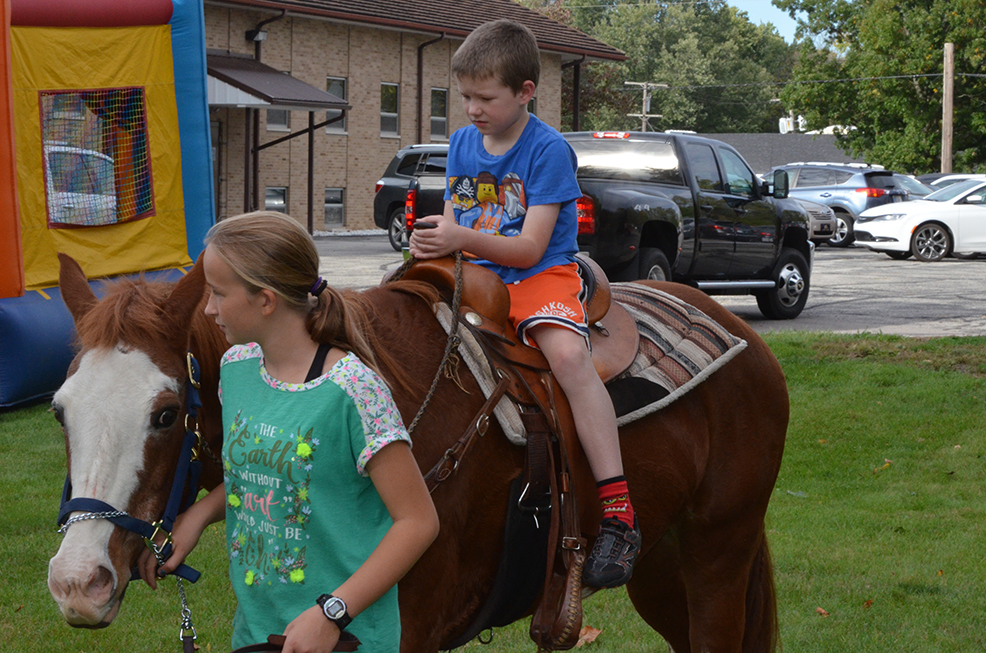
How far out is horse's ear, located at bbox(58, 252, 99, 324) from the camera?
7.64 ft

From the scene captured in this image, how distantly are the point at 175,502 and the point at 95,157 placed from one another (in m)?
7.52

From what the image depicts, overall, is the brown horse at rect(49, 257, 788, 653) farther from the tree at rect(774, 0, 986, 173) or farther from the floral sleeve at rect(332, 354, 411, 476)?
the tree at rect(774, 0, 986, 173)

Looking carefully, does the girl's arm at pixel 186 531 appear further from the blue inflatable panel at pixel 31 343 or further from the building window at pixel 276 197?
the building window at pixel 276 197

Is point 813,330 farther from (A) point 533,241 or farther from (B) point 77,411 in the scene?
(B) point 77,411

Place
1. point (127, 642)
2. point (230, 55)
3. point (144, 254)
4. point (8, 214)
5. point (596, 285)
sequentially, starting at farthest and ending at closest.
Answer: point (230, 55) → point (144, 254) → point (8, 214) → point (127, 642) → point (596, 285)

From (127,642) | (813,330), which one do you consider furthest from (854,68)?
(127,642)

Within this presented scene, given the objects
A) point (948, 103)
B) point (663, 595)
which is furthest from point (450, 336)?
point (948, 103)

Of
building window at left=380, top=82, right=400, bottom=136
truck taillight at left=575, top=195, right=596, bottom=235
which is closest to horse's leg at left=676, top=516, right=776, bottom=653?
truck taillight at left=575, top=195, right=596, bottom=235

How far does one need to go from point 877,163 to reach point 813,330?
98.8ft

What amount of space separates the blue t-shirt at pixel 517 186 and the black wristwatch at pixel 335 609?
1.30m

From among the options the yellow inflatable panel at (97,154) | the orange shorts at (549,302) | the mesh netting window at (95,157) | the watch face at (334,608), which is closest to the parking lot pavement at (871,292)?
the yellow inflatable panel at (97,154)

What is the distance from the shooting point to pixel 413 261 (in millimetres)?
2941

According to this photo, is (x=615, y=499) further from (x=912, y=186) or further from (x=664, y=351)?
(x=912, y=186)

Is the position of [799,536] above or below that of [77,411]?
below
